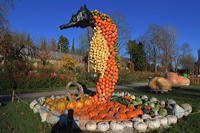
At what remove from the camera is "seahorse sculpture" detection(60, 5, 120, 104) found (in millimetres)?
5645

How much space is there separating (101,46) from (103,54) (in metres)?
0.28

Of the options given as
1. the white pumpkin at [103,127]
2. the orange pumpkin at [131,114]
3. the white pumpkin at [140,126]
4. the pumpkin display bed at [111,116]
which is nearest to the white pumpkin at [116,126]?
the pumpkin display bed at [111,116]

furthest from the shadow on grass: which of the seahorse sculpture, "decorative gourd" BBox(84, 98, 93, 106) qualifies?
the seahorse sculpture

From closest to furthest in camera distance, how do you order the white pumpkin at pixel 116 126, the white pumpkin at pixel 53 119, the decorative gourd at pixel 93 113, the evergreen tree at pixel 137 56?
the white pumpkin at pixel 116 126
the white pumpkin at pixel 53 119
the decorative gourd at pixel 93 113
the evergreen tree at pixel 137 56

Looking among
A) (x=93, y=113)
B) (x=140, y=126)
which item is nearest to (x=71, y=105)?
(x=93, y=113)

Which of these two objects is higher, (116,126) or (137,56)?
(137,56)

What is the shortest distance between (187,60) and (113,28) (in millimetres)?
48474

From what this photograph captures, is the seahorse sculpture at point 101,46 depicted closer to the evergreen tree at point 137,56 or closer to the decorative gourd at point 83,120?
the decorative gourd at point 83,120

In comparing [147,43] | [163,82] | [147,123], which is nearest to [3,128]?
[147,123]

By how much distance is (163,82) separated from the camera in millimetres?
10977

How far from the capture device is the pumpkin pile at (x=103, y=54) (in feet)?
18.6

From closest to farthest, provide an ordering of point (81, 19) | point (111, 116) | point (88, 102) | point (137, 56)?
point (111, 116)
point (81, 19)
point (88, 102)
point (137, 56)

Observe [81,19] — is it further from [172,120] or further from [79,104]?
[172,120]

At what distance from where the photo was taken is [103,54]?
5.70 metres
